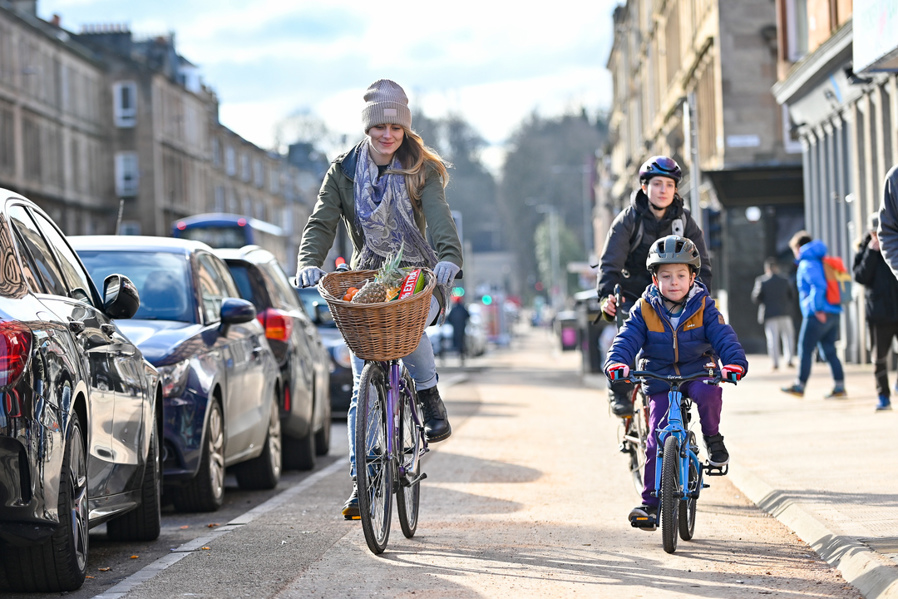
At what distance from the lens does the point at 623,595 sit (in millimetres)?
5762

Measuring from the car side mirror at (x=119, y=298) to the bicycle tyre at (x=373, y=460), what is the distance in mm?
1222

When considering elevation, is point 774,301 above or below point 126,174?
below

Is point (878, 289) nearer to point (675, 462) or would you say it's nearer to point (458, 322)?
point (675, 462)

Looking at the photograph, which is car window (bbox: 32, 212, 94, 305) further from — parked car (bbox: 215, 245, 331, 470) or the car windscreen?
parked car (bbox: 215, 245, 331, 470)

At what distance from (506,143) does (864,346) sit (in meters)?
116

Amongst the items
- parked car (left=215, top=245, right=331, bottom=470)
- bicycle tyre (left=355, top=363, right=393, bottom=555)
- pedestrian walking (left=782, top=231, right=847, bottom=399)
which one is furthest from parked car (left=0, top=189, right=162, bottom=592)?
pedestrian walking (left=782, top=231, right=847, bottom=399)

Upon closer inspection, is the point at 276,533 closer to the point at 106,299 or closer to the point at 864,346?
the point at 106,299

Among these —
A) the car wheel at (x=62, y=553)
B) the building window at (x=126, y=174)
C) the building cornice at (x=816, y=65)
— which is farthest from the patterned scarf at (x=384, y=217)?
the building window at (x=126, y=174)

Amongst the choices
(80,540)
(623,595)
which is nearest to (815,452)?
(623,595)

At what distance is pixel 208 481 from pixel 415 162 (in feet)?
8.95

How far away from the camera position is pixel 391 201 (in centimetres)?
720

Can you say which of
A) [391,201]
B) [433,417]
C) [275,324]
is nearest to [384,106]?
[391,201]

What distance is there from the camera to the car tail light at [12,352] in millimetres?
5172

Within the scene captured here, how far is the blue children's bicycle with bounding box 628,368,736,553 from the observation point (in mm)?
6688
